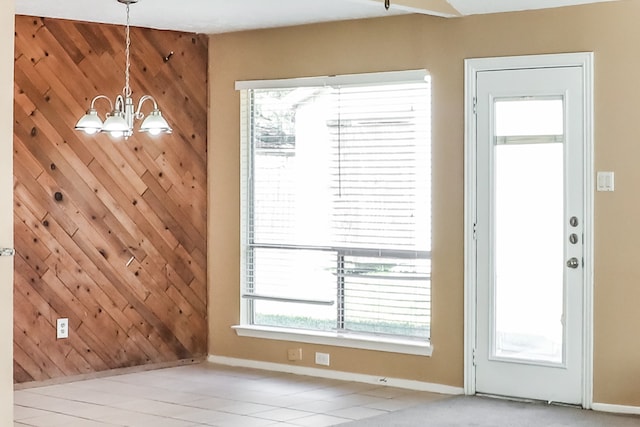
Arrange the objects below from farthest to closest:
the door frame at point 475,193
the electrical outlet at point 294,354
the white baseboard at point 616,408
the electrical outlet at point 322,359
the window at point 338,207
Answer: the electrical outlet at point 294,354
the electrical outlet at point 322,359
the window at point 338,207
the door frame at point 475,193
the white baseboard at point 616,408

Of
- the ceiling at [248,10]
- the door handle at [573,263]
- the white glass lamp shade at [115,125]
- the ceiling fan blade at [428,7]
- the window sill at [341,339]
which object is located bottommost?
the window sill at [341,339]

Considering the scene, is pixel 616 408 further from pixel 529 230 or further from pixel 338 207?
pixel 338 207

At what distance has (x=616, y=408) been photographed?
6.02 meters

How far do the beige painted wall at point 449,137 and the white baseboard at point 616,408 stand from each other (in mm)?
30

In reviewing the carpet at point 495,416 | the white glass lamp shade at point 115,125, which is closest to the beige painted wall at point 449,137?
the carpet at point 495,416

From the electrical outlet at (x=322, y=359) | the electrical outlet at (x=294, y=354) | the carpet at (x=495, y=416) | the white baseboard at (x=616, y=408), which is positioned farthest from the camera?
the electrical outlet at (x=294, y=354)

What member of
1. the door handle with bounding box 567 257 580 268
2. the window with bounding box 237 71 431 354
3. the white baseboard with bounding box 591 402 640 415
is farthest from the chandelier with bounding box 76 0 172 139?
the white baseboard with bounding box 591 402 640 415

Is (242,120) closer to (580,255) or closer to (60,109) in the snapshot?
(60,109)

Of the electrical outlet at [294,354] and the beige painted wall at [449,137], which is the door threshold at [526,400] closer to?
Answer: the beige painted wall at [449,137]

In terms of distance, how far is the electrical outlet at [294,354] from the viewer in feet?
23.8

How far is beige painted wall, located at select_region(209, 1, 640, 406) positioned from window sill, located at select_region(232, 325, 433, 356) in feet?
0.17

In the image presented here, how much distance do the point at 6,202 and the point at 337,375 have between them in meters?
3.17

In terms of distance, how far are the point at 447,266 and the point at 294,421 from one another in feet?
4.82

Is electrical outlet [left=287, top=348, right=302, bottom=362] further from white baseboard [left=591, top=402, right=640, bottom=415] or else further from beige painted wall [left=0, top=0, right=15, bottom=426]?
beige painted wall [left=0, top=0, right=15, bottom=426]
